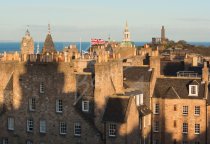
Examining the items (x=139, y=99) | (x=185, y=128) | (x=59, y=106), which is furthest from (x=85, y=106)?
(x=185, y=128)

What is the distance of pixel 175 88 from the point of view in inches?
2222

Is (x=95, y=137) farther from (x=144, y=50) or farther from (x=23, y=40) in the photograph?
(x=23, y=40)

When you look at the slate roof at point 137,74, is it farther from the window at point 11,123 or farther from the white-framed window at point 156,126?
the window at point 11,123

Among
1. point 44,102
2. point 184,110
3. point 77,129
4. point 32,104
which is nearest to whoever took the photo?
point 77,129

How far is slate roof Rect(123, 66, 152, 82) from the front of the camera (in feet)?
182

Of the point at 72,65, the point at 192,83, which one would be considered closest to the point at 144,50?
the point at 192,83

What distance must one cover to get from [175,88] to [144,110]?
19.0ft

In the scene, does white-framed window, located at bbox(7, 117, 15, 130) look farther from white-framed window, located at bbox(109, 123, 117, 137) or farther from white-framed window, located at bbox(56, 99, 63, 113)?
white-framed window, located at bbox(109, 123, 117, 137)

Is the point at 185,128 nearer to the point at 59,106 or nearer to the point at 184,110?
the point at 184,110

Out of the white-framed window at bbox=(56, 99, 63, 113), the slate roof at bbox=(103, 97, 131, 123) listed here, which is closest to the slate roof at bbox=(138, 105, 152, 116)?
the slate roof at bbox=(103, 97, 131, 123)

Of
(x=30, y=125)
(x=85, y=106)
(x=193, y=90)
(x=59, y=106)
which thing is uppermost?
(x=193, y=90)

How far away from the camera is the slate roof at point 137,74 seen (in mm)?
55375

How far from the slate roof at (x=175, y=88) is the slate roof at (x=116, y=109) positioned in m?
10.9

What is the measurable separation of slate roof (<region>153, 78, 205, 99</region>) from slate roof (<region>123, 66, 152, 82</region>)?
2.05 meters
